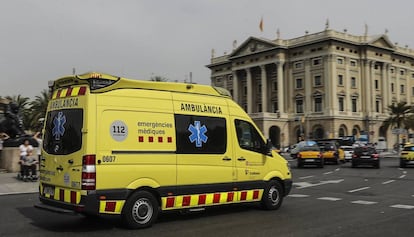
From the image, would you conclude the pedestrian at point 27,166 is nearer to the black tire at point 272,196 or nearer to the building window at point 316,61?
the black tire at point 272,196

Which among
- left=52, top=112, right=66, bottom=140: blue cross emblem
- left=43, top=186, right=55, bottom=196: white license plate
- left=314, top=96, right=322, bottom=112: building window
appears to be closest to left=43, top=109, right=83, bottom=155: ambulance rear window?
left=52, top=112, right=66, bottom=140: blue cross emblem

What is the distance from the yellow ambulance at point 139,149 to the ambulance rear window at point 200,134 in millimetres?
20

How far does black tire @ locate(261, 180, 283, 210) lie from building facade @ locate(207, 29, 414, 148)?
239 feet

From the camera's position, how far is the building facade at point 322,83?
279ft

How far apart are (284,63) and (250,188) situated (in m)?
84.2

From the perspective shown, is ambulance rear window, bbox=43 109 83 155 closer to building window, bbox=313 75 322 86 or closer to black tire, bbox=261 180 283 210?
black tire, bbox=261 180 283 210

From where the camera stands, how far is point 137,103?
8312mm

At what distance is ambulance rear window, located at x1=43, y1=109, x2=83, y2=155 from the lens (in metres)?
7.82

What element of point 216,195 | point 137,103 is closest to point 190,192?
point 216,195

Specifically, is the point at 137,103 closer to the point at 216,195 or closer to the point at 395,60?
the point at 216,195

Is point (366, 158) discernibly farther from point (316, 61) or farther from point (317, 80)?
point (316, 61)

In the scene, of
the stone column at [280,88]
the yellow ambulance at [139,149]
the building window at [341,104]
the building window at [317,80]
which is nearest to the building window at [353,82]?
the building window at [341,104]

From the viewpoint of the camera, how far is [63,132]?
26.8 ft

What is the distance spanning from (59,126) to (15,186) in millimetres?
9982
